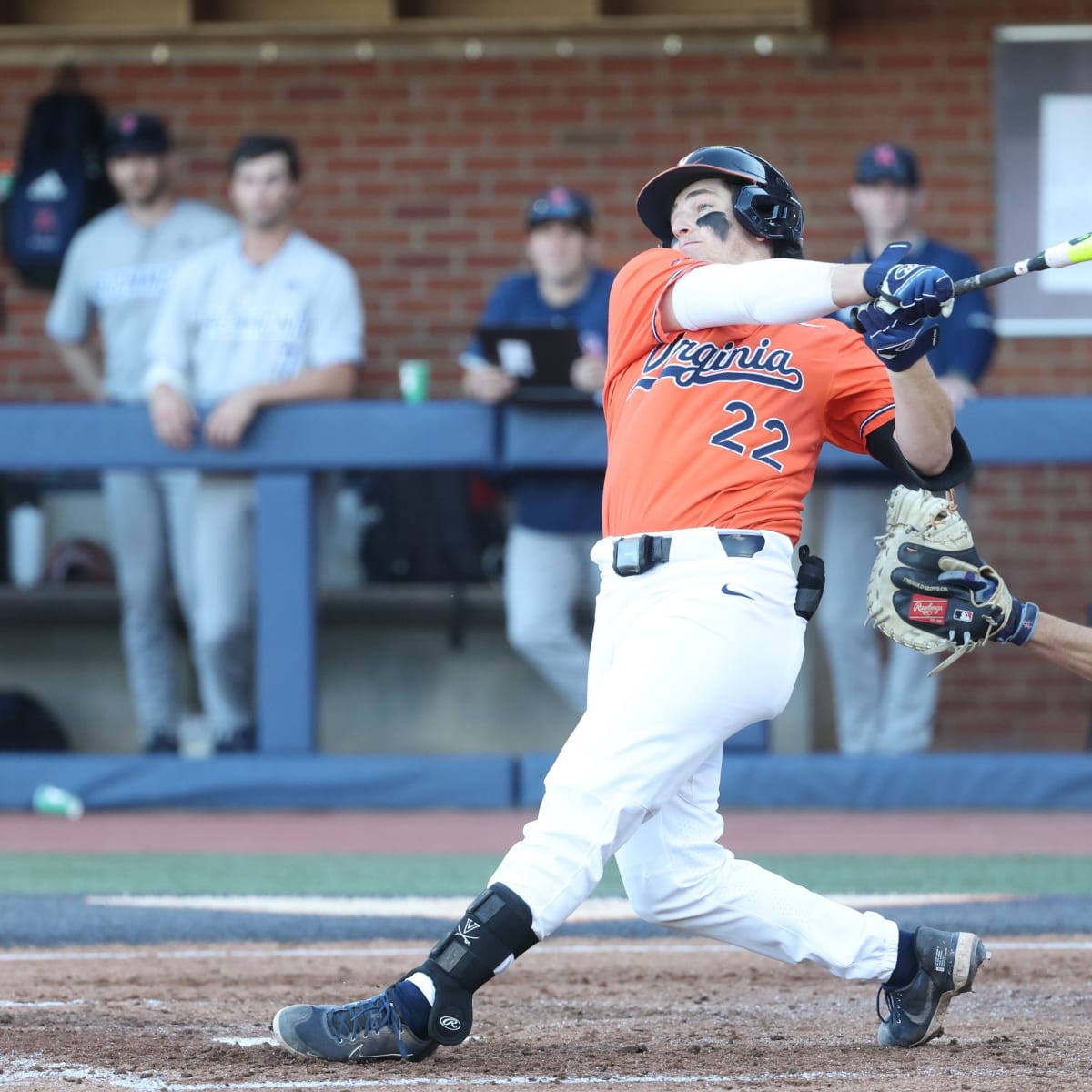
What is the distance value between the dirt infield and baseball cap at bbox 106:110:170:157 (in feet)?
11.8

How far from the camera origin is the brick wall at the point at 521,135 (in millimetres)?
8781

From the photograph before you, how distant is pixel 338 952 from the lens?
4.68m

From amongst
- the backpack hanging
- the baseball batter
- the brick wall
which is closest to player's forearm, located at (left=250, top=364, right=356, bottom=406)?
the brick wall

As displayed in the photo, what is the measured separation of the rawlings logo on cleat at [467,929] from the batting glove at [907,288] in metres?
1.22

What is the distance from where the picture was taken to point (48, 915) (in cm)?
504

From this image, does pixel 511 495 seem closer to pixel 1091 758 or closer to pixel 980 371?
pixel 980 371

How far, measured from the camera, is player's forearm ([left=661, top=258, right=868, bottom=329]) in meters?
3.04

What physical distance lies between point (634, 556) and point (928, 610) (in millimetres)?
538

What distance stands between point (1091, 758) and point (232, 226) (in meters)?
3.87

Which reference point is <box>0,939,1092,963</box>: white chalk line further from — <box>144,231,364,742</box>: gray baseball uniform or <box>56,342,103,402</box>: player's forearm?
<box>56,342,103,402</box>: player's forearm

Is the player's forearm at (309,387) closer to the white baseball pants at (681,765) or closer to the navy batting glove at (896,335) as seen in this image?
the white baseball pants at (681,765)

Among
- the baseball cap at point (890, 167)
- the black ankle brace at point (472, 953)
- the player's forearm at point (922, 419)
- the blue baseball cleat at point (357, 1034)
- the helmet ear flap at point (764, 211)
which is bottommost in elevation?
the blue baseball cleat at point (357, 1034)

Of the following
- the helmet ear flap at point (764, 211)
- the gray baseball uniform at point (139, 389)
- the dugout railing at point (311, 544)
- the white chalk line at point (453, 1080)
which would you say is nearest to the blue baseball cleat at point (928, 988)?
the white chalk line at point (453, 1080)

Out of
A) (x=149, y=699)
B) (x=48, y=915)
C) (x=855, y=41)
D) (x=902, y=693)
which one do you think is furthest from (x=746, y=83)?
(x=48, y=915)
